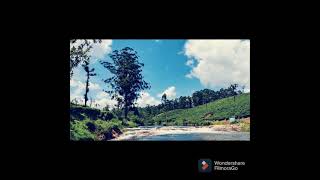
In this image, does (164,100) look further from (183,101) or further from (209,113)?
(209,113)

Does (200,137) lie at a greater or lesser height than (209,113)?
lesser

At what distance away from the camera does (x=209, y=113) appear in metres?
4.57

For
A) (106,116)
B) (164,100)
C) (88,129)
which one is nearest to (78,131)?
(88,129)

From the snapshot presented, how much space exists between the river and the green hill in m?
0.07

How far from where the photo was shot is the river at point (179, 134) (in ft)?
14.6

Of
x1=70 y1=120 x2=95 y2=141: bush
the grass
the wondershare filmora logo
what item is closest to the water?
the wondershare filmora logo

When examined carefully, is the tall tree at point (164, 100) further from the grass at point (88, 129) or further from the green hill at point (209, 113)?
the grass at point (88, 129)

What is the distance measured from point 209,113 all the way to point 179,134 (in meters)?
0.44

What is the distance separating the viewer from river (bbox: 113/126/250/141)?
14.6 ft

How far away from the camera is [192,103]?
14.6ft

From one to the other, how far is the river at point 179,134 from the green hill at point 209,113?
0.07 meters
